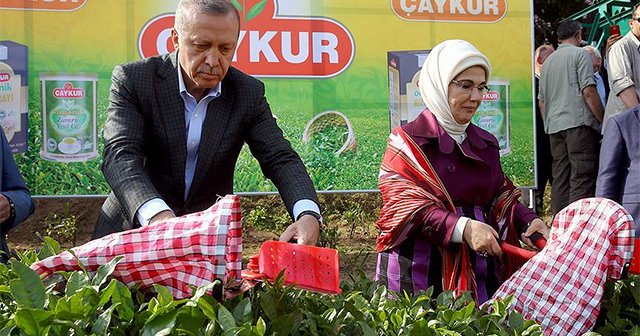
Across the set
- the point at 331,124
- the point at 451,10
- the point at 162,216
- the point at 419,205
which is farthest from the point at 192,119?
the point at 451,10

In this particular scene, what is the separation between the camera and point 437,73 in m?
2.96

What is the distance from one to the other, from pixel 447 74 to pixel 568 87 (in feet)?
12.0

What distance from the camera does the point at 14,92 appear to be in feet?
17.8

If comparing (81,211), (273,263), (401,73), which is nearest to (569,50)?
(401,73)

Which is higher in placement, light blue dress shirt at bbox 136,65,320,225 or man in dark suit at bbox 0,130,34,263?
light blue dress shirt at bbox 136,65,320,225

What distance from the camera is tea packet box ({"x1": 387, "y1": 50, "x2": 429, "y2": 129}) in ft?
19.5

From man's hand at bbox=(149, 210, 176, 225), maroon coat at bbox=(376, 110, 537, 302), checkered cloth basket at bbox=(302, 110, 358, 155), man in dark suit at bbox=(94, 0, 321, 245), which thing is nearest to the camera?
man's hand at bbox=(149, 210, 176, 225)

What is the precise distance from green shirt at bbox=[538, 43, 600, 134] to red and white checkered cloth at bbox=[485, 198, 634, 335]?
13.4 feet

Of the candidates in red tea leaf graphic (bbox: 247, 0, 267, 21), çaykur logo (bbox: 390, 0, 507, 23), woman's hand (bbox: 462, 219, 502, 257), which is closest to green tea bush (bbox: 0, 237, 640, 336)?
woman's hand (bbox: 462, 219, 502, 257)

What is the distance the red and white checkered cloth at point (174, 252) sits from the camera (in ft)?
5.73

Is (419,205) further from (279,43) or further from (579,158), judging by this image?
(579,158)

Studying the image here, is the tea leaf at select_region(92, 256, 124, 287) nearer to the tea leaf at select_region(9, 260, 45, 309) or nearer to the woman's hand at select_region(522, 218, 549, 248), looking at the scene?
the tea leaf at select_region(9, 260, 45, 309)

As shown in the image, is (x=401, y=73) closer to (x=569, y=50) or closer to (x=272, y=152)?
(x=569, y=50)

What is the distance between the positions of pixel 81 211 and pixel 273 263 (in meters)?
5.94
